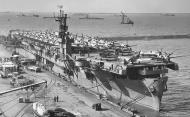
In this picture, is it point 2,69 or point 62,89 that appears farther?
point 2,69

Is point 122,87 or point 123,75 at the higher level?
point 123,75

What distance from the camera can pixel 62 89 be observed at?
4791cm

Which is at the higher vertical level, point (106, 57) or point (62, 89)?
point (106, 57)

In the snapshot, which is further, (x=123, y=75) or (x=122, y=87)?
(x=122, y=87)

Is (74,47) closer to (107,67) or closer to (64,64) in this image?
(64,64)

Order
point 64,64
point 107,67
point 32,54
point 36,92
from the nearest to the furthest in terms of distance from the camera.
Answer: point 107,67
point 36,92
point 64,64
point 32,54

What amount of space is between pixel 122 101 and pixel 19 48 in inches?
1977

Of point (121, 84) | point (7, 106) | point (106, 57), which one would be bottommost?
point (7, 106)

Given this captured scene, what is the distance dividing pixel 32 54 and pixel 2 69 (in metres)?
16.0

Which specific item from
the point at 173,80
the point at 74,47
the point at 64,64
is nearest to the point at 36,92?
the point at 64,64

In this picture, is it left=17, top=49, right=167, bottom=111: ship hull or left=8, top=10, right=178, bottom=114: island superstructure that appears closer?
left=17, top=49, right=167, bottom=111: ship hull

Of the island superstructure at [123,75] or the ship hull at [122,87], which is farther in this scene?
the island superstructure at [123,75]

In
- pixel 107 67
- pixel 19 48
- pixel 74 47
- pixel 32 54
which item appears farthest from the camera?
pixel 19 48

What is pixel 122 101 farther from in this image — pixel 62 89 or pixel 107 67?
pixel 62 89
